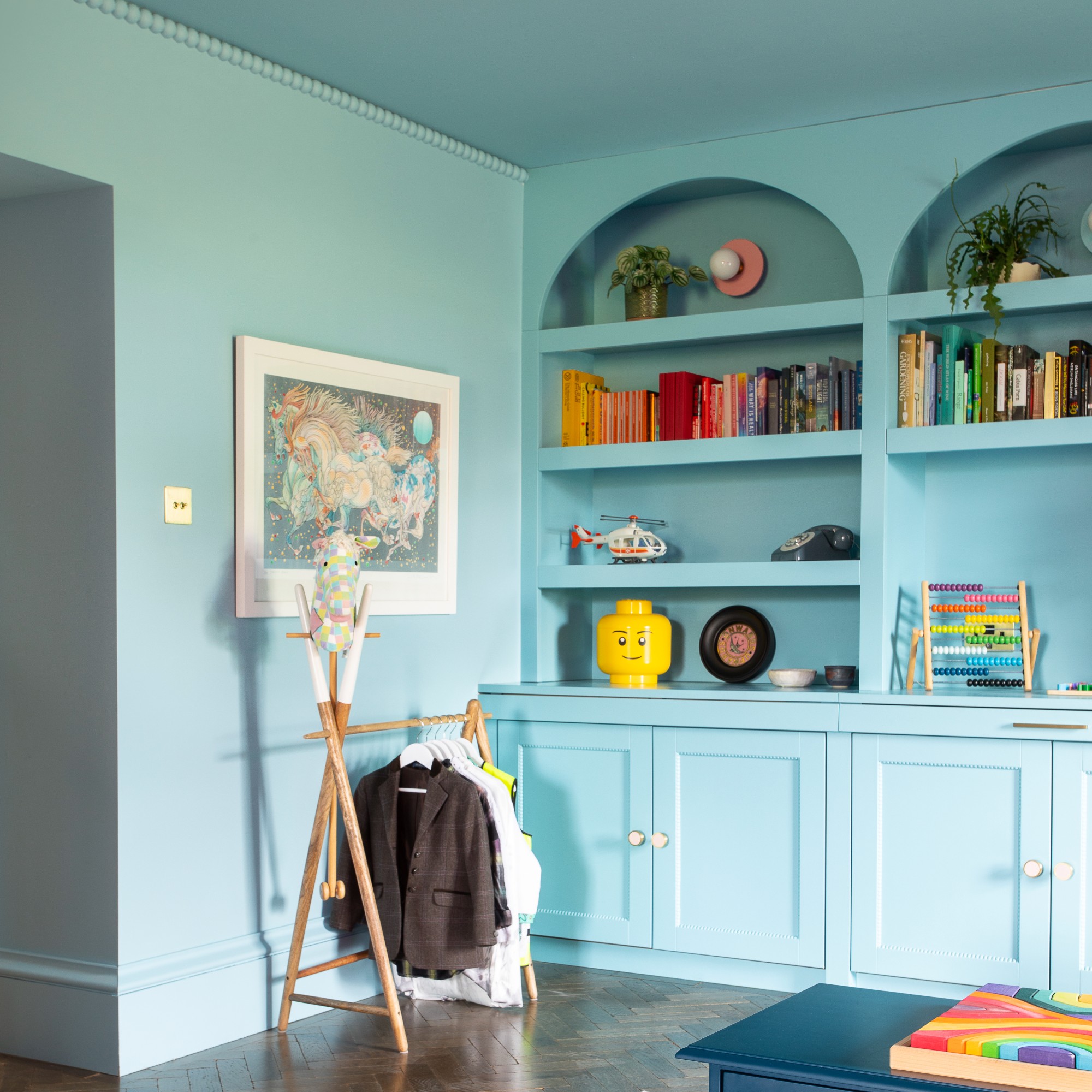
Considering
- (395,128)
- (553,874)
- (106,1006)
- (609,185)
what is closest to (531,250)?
(609,185)

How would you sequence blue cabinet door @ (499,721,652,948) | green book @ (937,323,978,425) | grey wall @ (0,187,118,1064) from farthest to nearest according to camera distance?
1. blue cabinet door @ (499,721,652,948)
2. green book @ (937,323,978,425)
3. grey wall @ (0,187,118,1064)

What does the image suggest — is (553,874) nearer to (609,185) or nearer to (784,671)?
(784,671)

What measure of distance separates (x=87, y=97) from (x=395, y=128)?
1.19 metres

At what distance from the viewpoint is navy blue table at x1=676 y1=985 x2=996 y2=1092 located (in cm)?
184

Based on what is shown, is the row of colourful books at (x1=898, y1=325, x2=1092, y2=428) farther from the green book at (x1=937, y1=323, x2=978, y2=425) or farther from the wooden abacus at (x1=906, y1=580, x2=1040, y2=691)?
the wooden abacus at (x1=906, y1=580, x2=1040, y2=691)

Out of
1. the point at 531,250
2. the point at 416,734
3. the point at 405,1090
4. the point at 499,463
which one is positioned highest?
the point at 531,250

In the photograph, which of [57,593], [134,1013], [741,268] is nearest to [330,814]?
[134,1013]

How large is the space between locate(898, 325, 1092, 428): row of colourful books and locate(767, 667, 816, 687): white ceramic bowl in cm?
85

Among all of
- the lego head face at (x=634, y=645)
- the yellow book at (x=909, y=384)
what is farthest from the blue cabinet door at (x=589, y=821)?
the yellow book at (x=909, y=384)

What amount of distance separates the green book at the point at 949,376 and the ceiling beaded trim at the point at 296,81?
64.7 inches

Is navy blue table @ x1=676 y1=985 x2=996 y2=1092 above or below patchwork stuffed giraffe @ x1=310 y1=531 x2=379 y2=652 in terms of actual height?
below

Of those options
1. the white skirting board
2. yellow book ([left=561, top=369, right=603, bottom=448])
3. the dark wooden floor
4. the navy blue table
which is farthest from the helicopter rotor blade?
the navy blue table

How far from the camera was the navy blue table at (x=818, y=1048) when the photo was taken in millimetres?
1845

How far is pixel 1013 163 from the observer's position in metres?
4.29
